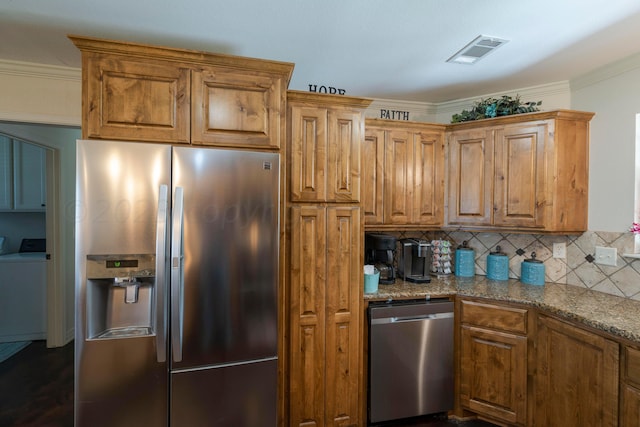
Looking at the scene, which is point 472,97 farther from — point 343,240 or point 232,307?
point 232,307

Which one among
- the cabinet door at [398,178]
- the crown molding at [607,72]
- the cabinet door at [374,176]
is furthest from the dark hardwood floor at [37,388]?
the crown molding at [607,72]

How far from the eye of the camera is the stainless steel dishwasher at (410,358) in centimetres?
213

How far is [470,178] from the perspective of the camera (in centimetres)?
260

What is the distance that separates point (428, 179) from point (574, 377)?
1598mm

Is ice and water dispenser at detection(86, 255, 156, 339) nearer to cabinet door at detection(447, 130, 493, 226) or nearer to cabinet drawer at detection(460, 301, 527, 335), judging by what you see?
cabinet drawer at detection(460, 301, 527, 335)

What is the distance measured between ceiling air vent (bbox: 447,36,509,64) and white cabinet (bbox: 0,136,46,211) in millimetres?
4531

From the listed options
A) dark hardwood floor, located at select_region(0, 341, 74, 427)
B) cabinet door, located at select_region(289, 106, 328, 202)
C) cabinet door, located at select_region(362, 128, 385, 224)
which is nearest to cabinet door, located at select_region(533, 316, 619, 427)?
cabinet door, located at select_region(362, 128, 385, 224)

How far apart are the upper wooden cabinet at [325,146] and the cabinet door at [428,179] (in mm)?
770

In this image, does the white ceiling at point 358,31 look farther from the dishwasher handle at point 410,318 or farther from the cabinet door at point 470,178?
the dishwasher handle at point 410,318

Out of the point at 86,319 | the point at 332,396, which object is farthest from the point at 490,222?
the point at 86,319

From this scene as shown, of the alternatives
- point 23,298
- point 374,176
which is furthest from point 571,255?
point 23,298

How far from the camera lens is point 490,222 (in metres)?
2.50

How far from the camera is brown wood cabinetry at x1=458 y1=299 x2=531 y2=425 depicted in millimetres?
2084

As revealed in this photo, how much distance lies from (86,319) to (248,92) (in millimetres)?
1444
